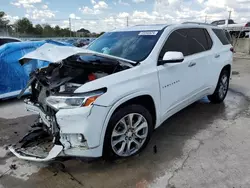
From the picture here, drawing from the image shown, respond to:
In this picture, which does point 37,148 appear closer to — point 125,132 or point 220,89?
point 125,132

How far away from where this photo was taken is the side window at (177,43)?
3.67 meters

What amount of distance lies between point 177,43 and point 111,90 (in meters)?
1.72

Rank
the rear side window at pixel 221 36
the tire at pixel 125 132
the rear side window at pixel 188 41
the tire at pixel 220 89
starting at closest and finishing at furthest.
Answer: the tire at pixel 125 132, the rear side window at pixel 188 41, the rear side window at pixel 221 36, the tire at pixel 220 89

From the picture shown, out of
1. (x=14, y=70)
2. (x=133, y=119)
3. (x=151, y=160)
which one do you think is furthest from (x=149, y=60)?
(x=14, y=70)

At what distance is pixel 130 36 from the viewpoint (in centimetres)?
397

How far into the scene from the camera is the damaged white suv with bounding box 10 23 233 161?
8.73ft

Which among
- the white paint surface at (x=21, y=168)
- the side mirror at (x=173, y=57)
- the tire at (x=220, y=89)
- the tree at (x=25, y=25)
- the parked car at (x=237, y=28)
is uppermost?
the tree at (x=25, y=25)

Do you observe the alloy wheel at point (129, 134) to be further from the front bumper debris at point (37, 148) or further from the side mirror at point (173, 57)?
the side mirror at point (173, 57)

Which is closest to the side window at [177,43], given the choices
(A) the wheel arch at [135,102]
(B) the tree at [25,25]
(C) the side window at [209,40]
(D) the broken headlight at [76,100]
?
(A) the wheel arch at [135,102]

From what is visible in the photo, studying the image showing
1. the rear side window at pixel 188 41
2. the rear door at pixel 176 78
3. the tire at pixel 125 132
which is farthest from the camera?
the rear side window at pixel 188 41

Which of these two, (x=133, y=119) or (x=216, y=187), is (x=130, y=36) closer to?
(x=133, y=119)

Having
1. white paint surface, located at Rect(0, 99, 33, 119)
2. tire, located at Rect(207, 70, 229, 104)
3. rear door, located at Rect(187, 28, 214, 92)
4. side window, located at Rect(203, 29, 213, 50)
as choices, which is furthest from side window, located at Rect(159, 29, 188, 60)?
white paint surface, located at Rect(0, 99, 33, 119)

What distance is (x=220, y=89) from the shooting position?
17.9 ft

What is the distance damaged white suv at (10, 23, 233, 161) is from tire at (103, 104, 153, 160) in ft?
0.04
